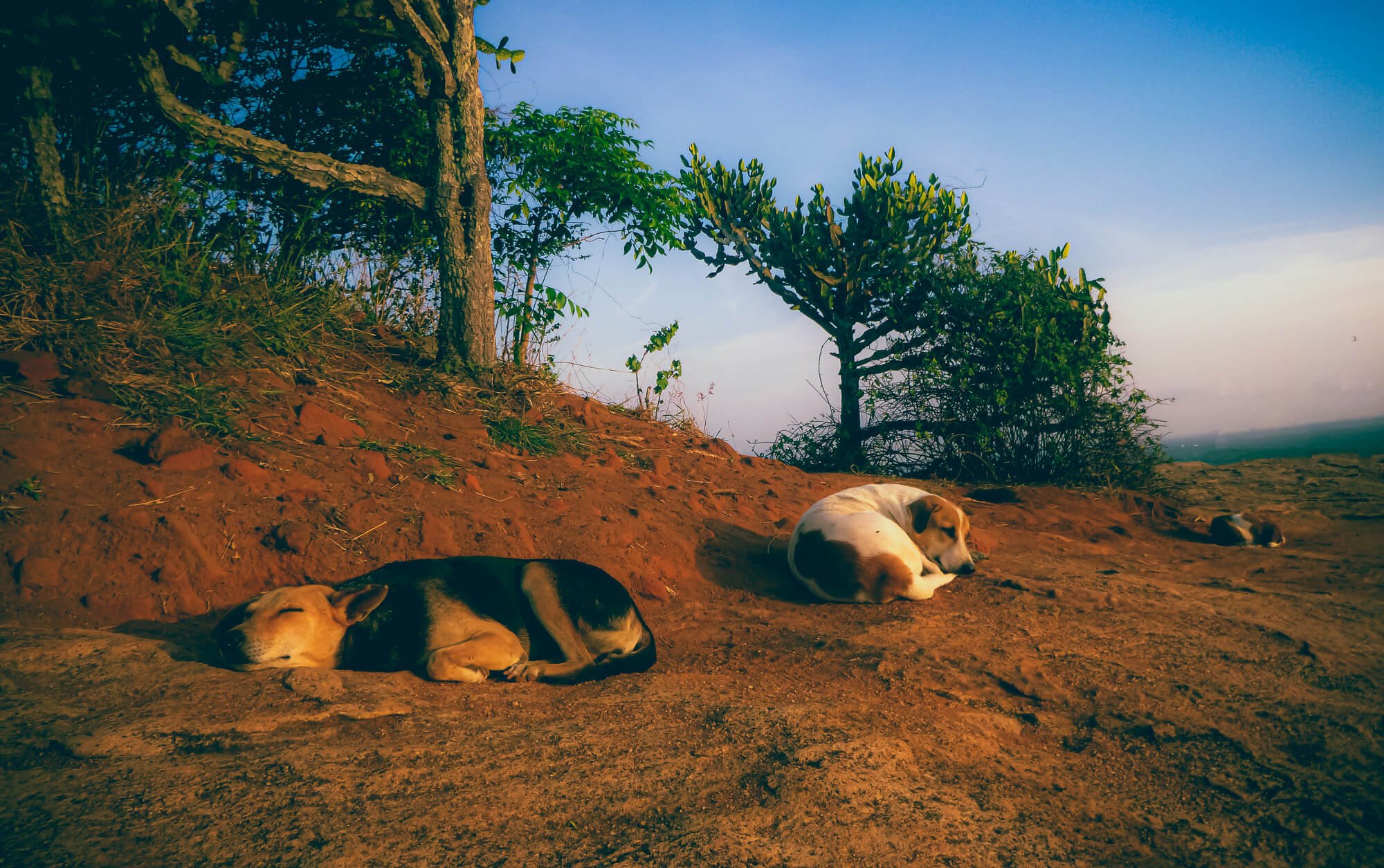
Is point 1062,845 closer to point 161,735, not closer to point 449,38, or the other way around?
point 161,735

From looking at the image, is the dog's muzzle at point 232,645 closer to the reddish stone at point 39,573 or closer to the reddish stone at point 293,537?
the reddish stone at point 293,537

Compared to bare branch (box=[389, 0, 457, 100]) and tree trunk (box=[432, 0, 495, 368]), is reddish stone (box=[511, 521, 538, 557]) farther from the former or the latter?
bare branch (box=[389, 0, 457, 100])

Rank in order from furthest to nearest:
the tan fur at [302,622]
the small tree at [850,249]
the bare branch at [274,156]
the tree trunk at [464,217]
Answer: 1. the small tree at [850,249]
2. the tree trunk at [464,217]
3. the bare branch at [274,156]
4. the tan fur at [302,622]

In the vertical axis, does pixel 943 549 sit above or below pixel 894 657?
above

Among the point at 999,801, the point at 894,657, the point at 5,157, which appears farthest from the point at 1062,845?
the point at 5,157

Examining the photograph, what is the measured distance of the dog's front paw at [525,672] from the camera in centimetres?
341

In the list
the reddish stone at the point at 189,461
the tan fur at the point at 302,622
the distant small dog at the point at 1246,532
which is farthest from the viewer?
the distant small dog at the point at 1246,532

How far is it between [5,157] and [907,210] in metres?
10.0

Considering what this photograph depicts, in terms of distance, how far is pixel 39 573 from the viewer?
336 centimetres

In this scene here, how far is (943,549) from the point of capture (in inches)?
203

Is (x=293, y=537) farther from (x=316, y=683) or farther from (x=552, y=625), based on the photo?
(x=552, y=625)

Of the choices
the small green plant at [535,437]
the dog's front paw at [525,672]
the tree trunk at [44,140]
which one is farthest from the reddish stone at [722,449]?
the tree trunk at [44,140]

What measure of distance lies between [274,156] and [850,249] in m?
7.68

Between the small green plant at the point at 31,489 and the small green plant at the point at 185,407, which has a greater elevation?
the small green plant at the point at 185,407
